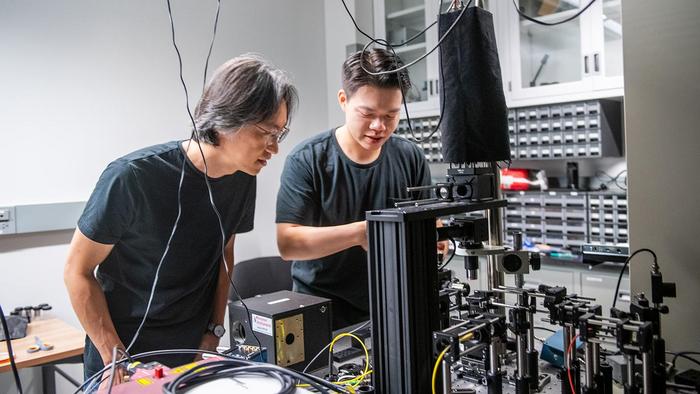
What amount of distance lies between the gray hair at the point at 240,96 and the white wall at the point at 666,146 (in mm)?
821

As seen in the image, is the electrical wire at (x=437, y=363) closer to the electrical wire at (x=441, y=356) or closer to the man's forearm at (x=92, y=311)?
the electrical wire at (x=441, y=356)

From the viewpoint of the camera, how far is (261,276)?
2777 mm

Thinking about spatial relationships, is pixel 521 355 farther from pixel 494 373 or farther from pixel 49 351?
pixel 49 351

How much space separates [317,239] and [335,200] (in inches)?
8.6

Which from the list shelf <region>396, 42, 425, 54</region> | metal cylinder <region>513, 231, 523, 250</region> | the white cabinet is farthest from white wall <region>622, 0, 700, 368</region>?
shelf <region>396, 42, 425, 54</region>

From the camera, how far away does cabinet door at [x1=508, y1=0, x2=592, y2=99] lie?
9.89ft

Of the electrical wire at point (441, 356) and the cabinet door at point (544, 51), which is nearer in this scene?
the electrical wire at point (441, 356)

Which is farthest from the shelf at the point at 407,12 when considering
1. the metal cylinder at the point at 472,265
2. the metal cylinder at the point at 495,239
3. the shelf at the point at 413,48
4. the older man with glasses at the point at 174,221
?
the metal cylinder at the point at 472,265

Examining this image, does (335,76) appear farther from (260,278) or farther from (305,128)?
(260,278)

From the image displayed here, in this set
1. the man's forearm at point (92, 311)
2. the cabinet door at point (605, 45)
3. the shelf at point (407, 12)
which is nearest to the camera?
the man's forearm at point (92, 311)

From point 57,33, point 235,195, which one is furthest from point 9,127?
point 235,195

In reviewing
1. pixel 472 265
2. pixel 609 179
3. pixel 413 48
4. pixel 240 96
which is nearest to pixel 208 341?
pixel 240 96

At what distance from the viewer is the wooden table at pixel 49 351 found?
195cm

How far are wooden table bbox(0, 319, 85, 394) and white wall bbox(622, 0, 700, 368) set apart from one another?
1960mm
